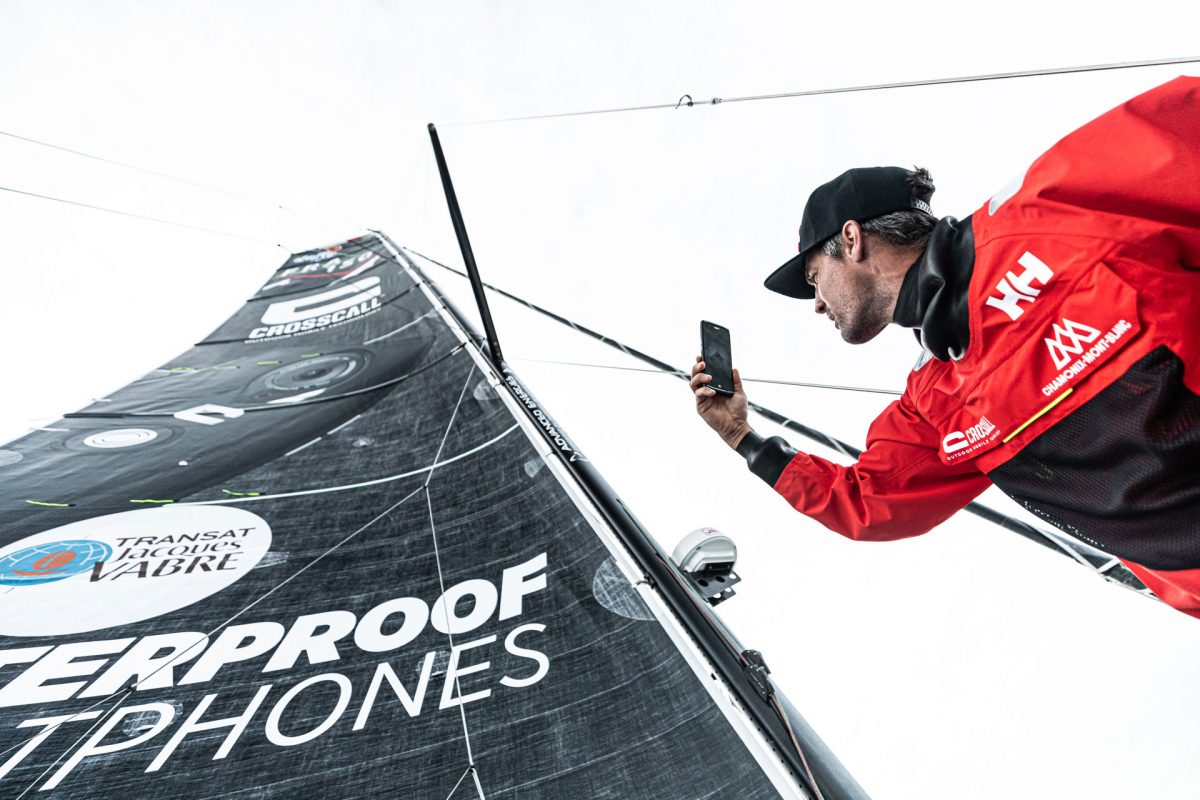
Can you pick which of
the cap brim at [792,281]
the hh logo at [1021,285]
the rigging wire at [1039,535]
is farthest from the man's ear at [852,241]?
the rigging wire at [1039,535]

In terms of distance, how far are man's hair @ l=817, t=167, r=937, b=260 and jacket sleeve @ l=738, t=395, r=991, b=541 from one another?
412 mm

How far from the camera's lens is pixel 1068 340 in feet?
2.71

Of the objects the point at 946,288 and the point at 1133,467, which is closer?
the point at 1133,467

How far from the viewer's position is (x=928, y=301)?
3.36 feet

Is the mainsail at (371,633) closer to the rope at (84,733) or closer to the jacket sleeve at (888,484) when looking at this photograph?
the rope at (84,733)

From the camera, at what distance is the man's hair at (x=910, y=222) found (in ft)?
3.83

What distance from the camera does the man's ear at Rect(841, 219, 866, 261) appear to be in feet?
3.98

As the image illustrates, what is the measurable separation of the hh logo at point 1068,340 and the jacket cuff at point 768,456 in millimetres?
720

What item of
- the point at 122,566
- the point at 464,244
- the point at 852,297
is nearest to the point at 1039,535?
the point at 852,297

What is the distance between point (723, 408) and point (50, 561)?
1.92 metres

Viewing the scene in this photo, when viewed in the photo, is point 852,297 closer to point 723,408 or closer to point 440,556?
point 723,408

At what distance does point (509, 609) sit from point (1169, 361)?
4.21ft

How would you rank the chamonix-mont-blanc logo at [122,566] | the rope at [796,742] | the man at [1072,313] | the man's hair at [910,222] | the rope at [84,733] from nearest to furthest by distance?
the man at [1072,313]
the rope at [796,742]
the rope at [84,733]
the man's hair at [910,222]
the chamonix-mont-blanc logo at [122,566]

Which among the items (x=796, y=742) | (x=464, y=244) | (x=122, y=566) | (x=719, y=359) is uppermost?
(x=464, y=244)
